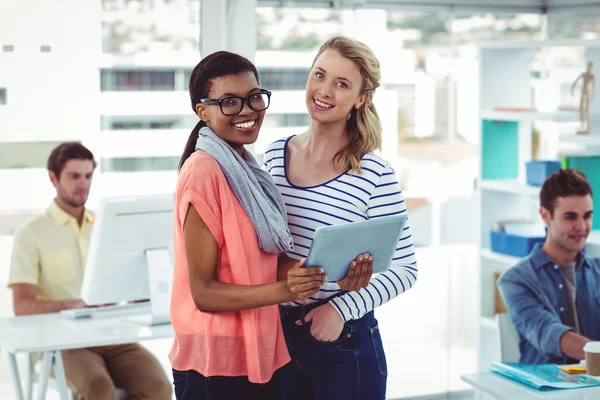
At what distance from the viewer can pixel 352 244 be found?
6.46 ft

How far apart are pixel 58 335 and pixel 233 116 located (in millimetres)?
1619

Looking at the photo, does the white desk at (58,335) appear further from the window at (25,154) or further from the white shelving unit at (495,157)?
the white shelving unit at (495,157)

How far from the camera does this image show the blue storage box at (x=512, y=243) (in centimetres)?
407

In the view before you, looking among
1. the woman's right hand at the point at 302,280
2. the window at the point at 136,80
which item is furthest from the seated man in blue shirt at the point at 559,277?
the window at the point at 136,80

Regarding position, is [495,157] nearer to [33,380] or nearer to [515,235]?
[515,235]

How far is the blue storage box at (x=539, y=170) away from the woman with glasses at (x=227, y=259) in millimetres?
2257

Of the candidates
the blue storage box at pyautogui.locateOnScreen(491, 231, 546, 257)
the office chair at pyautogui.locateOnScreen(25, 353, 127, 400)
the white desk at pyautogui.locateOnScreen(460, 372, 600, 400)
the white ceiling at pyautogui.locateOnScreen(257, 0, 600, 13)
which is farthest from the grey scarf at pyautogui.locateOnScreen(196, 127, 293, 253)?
the white ceiling at pyautogui.locateOnScreen(257, 0, 600, 13)

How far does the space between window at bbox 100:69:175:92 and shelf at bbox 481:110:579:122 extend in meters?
1.52

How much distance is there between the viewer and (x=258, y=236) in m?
1.89

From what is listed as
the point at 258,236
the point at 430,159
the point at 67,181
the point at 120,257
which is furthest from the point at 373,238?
the point at 430,159

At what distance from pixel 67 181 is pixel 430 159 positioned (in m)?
2.09

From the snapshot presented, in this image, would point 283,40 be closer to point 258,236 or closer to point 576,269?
point 576,269

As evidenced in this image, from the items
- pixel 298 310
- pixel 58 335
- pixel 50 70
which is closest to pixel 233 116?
pixel 298 310

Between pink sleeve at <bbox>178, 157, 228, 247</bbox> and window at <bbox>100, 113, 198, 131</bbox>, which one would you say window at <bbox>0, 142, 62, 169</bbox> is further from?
pink sleeve at <bbox>178, 157, 228, 247</bbox>
